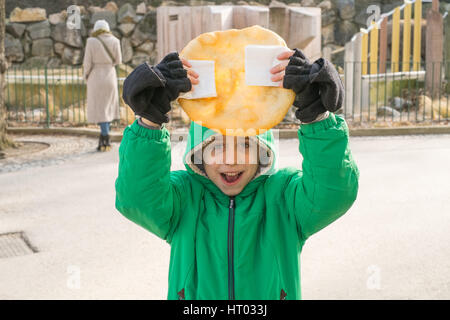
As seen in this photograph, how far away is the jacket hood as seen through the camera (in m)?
2.25

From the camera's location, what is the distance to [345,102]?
42.2 ft

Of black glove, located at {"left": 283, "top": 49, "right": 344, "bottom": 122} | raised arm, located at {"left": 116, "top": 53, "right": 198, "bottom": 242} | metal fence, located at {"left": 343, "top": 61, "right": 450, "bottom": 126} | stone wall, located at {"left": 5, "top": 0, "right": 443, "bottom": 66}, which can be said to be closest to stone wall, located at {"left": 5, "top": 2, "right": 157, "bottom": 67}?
stone wall, located at {"left": 5, "top": 0, "right": 443, "bottom": 66}

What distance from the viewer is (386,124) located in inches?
451

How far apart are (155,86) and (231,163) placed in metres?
0.47

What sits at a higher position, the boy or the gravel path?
the boy

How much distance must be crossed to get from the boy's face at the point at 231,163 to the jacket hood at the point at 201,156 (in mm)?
23

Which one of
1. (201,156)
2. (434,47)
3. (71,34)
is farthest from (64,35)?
(201,156)

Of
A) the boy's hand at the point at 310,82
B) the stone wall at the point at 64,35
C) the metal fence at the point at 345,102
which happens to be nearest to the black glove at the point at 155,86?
the boy's hand at the point at 310,82

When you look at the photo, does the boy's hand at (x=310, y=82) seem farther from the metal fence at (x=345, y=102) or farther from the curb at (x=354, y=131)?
the metal fence at (x=345, y=102)

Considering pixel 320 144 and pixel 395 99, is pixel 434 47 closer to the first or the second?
pixel 395 99

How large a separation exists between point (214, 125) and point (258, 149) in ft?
0.92

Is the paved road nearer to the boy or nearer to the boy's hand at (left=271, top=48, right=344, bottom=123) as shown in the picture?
the boy

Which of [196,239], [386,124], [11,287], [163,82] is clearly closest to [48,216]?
[11,287]

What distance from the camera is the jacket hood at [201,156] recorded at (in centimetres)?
225
